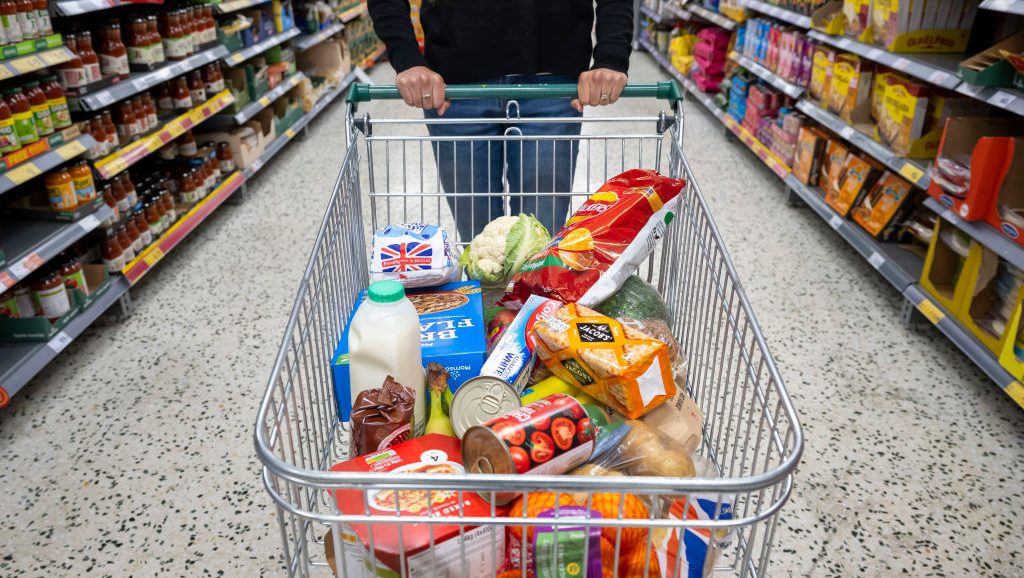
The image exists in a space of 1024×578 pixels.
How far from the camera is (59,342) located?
2.33 m

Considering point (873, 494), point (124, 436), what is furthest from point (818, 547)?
point (124, 436)

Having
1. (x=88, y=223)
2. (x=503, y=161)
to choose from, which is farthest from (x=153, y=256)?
(x=503, y=161)

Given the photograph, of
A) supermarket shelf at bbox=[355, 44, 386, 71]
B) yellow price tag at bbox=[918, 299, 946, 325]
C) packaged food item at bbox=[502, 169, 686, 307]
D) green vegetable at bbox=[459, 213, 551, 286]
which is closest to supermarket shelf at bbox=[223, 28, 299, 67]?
supermarket shelf at bbox=[355, 44, 386, 71]

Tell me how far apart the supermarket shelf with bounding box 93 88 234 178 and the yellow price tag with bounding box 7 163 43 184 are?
1.43ft

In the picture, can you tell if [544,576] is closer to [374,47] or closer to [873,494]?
[873,494]

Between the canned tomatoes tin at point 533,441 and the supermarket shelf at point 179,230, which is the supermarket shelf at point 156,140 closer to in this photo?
the supermarket shelf at point 179,230

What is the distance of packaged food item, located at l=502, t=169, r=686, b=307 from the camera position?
1268 millimetres

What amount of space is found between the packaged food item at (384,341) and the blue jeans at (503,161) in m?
0.73

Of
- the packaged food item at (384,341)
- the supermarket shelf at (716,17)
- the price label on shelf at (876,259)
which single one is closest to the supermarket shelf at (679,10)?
the supermarket shelf at (716,17)

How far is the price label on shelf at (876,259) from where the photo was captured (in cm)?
288

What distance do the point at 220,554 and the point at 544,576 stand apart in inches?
46.2

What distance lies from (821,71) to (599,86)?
262cm

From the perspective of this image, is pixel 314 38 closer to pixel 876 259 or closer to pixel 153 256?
pixel 153 256

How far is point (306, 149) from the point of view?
16.5ft
